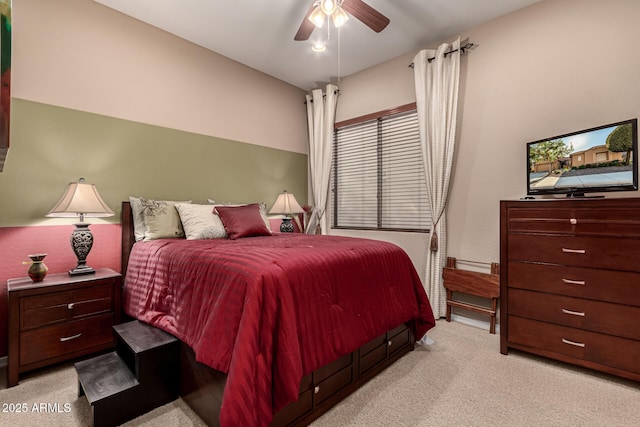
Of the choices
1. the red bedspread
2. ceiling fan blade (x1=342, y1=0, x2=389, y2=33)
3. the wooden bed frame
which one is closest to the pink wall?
the red bedspread

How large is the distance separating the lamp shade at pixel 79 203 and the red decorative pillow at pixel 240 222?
0.89 m

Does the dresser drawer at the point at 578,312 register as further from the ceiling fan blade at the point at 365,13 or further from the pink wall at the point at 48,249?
the pink wall at the point at 48,249

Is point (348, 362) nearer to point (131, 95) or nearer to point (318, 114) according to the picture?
point (131, 95)

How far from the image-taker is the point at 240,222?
2.78 metres

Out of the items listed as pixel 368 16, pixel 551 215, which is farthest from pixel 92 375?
pixel 551 215

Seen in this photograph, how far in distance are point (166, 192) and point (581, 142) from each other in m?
3.56

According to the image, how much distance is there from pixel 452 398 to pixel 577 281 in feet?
3.88

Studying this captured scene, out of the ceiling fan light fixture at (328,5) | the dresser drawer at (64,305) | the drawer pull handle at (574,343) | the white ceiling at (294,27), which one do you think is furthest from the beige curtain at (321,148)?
the drawer pull handle at (574,343)

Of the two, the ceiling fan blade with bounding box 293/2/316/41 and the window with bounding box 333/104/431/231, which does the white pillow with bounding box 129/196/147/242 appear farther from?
the window with bounding box 333/104/431/231

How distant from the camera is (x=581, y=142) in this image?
7.07 feet

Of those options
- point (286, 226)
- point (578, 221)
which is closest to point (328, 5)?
point (578, 221)

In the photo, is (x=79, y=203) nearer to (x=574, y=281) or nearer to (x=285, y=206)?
(x=285, y=206)

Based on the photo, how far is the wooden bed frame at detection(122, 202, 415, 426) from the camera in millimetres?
1481

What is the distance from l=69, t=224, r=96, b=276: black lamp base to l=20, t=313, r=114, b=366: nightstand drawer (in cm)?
38
